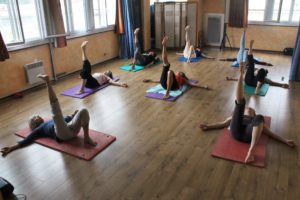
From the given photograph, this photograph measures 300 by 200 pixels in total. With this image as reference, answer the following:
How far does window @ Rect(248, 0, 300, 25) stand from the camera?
21.2ft

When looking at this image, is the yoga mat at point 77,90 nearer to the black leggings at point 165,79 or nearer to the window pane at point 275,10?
the black leggings at point 165,79

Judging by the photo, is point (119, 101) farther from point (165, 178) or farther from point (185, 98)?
point (165, 178)

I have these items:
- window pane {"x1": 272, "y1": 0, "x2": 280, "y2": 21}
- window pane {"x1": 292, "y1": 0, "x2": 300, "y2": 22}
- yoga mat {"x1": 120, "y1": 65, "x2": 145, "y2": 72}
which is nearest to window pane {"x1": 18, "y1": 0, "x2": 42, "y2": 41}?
yoga mat {"x1": 120, "y1": 65, "x2": 145, "y2": 72}

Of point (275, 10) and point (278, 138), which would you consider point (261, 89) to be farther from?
point (275, 10)

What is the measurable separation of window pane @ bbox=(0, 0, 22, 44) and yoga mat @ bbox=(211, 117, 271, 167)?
11.4 ft

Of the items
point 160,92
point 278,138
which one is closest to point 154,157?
point 278,138

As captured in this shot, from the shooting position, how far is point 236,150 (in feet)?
8.84

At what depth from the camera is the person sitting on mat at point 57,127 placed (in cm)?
266

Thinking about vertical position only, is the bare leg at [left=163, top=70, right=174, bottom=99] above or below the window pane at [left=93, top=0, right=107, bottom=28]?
below

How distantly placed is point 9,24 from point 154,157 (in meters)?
3.18

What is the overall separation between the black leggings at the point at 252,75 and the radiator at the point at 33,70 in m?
3.47

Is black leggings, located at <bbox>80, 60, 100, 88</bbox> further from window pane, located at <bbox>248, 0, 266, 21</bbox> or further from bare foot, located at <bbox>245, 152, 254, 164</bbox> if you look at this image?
window pane, located at <bbox>248, 0, 266, 21</bbox>

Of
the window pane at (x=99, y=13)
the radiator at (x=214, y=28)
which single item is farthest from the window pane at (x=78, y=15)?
the radiator at (x=214, y=28)

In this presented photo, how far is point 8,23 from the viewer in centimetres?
413
